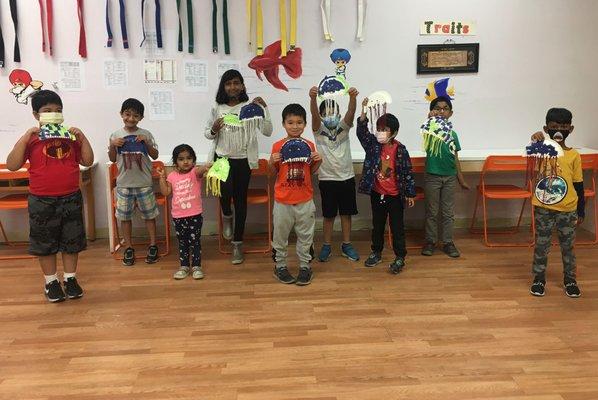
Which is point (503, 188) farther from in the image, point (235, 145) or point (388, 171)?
point (235, 145)

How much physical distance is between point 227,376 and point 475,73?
3.57 meters

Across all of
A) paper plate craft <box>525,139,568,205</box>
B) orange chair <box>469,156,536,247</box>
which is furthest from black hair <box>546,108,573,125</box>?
orange chair <box>469,156,536,247</box>

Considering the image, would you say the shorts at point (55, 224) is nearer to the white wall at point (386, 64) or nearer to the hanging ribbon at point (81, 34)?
the white wall at point (386, 64)

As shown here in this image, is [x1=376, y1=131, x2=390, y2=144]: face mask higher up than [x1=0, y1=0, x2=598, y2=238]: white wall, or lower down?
lower down

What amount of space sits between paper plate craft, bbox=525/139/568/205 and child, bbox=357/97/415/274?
794mm

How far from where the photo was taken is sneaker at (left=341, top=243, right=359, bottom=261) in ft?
12.8

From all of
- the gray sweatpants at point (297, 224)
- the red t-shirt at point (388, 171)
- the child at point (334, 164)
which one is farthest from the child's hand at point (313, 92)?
the gray sweatpants at point (297, 224)

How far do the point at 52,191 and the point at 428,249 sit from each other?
273 centimetres

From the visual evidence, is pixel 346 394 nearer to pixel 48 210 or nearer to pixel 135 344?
pixel 135 344

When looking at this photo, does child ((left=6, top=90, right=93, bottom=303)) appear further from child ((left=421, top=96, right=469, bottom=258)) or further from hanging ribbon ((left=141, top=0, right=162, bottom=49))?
child ((left=421, top=96, right=469, bottom=258))

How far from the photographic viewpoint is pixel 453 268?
3.70 metres

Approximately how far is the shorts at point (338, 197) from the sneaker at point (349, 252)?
0.96 ft

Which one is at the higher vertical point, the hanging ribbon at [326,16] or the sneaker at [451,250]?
the hanging ribbon at [326,16]

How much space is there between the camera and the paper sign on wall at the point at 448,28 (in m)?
4.50
